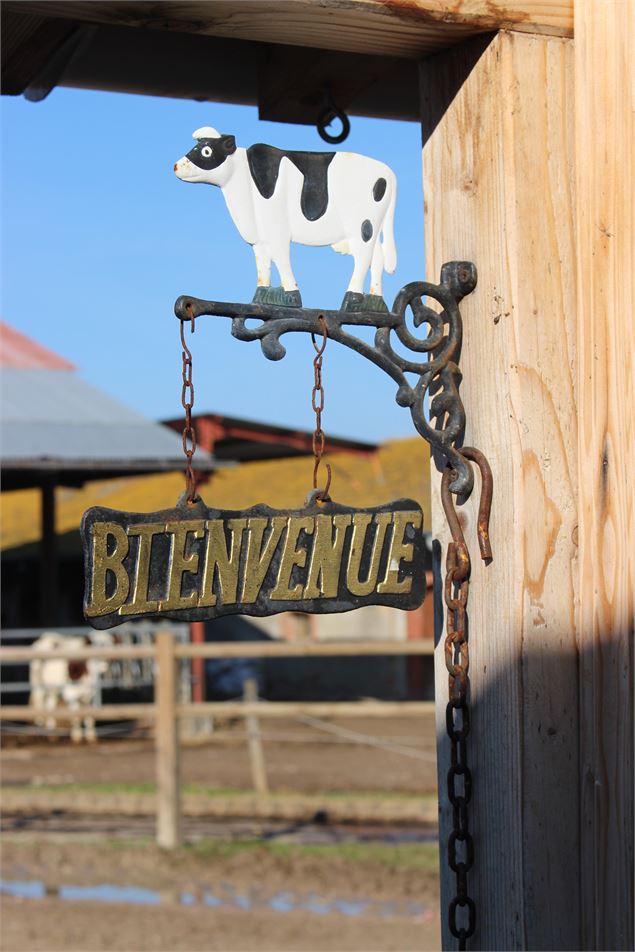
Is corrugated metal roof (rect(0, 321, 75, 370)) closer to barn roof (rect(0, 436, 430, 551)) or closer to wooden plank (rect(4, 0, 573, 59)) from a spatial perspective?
barn roof (rect(0, 436, 430, 551))

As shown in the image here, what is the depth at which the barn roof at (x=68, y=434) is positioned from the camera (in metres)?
11.6

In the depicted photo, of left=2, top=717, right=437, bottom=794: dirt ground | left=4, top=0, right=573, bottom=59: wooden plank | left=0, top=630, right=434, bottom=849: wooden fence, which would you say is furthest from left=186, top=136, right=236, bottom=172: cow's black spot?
left=2, top=717, right=437, bottom=794: dirt ground

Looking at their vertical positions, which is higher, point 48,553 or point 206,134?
point 206,134

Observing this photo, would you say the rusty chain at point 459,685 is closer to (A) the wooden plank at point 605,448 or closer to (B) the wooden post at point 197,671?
(A) the wooden plank at point 605,448

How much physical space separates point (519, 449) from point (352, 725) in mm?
11254

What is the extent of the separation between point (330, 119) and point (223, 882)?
15.8 feet

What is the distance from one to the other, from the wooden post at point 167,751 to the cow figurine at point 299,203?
5323 mm

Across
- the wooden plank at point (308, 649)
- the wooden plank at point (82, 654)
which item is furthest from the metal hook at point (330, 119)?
the wooden plank at point (82, 654)

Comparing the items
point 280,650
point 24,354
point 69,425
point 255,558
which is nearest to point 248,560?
point 255,558

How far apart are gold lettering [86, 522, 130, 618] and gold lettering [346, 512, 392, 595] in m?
0.27

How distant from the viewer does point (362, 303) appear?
1.45 metres

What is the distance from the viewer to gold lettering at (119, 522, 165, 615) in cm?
131

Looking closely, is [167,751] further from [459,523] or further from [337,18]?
[337,18]

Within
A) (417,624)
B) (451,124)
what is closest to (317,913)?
(451,124)
